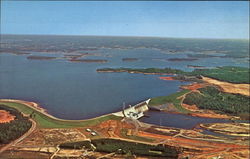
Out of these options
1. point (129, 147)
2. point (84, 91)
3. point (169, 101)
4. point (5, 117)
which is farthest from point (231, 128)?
point (5, 117)

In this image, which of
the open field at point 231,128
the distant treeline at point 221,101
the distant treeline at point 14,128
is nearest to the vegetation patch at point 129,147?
the distant treeline at point 14,128

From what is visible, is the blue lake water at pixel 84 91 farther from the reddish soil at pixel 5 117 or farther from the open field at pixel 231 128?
the reddish soil at pixel 5 117

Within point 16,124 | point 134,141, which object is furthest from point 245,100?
point 16,124

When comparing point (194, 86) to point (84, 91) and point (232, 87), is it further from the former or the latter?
point (84, 91)

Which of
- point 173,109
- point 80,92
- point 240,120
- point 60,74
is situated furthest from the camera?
point 60,74

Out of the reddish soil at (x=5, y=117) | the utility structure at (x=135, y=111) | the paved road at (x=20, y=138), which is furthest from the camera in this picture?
the utility structure at (x=135, y=111)

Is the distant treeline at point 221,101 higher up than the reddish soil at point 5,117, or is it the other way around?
the distant treeline at point 221,101

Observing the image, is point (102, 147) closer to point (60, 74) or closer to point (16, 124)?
point (16, 124)
